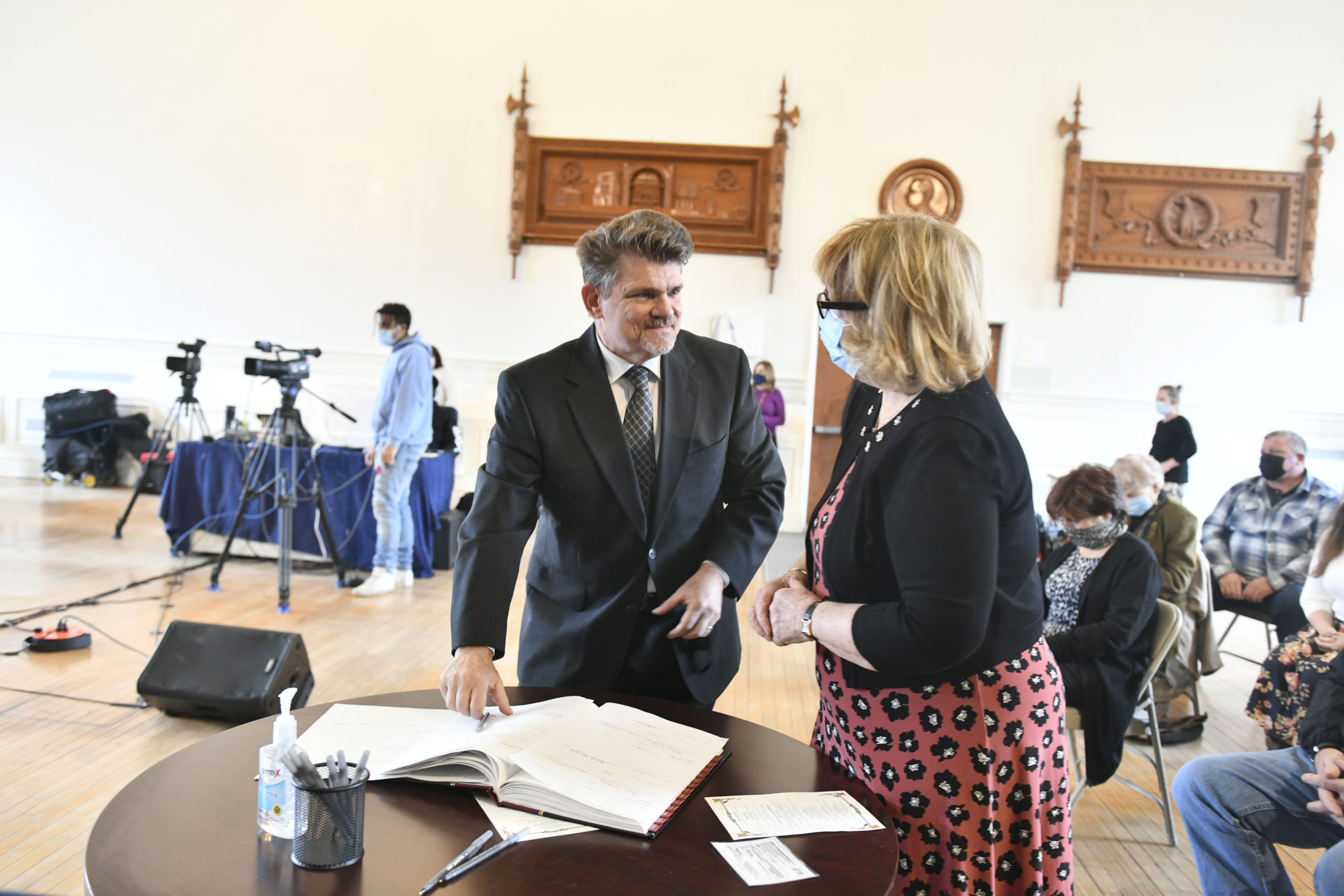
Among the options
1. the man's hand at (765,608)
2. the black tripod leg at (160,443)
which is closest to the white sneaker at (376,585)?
the black tripod leg at (160,443)

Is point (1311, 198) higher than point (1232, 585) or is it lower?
higher

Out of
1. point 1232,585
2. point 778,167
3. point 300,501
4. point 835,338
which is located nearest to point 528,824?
point 835,338

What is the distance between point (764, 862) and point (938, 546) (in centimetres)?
41

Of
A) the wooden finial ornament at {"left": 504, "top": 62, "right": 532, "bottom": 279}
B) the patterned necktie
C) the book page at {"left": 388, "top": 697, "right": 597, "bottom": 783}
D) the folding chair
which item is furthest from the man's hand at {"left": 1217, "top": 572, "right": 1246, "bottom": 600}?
the wooden finial ornament at {"left": 504, "top": 62, "right": 532, "bottom": 279}

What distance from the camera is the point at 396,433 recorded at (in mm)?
5086

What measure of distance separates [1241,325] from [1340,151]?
1.64 metres

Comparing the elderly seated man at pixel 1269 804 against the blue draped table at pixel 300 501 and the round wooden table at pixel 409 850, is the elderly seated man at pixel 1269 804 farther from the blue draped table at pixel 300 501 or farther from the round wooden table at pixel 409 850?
the blue draped table at pixel 300 501

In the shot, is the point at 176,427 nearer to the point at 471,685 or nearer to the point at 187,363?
the point at 187,363

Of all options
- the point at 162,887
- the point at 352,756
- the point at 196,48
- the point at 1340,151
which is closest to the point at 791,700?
the point at 352,756

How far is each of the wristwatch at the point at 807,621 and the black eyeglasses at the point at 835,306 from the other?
0.40 m

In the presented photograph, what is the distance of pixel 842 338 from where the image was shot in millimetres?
1256

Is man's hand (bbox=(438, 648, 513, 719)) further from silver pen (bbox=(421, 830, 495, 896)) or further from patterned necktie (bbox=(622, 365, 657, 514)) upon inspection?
patterned necktie (bbox=(622, 365, 657, 514))

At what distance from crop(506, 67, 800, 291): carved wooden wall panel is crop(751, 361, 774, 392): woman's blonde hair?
82 cm

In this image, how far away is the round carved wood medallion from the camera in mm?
7707
